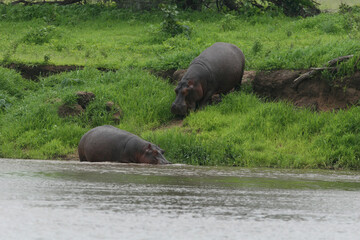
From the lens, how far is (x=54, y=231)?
2.93 metres

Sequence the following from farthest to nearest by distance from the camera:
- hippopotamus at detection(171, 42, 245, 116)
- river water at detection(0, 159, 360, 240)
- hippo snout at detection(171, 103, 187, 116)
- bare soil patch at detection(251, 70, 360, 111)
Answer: hippopotamus at detection(171, 42, 245, 116)
hippo snout at detection(171, 103, 187, 116)
bare soil patch at detection(251, 70, 360, 111)
river water at detection(0, 159, 360, 240)

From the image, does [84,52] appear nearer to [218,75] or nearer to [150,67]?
[150,67]

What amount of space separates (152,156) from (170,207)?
4588mm

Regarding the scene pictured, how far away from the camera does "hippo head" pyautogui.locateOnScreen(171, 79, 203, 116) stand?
10719mm

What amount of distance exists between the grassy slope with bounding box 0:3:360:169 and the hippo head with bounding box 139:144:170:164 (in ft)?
1.91

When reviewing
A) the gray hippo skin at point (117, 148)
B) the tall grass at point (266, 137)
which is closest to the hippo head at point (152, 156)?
the gray hippo skin at point (117, 148)

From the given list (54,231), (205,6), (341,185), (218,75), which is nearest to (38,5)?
(205,6)

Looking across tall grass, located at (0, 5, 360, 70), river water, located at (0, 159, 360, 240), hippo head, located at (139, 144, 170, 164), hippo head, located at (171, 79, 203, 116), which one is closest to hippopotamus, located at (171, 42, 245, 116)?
hippo head, located at (171, 79, 203, 116)

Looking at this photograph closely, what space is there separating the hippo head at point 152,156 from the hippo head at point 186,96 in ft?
7.73

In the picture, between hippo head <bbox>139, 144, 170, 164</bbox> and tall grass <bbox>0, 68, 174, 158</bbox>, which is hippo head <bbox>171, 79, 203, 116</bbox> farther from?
hippo head <bbox>139, 144, 170, 164</bbox>

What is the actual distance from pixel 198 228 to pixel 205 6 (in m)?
17.9

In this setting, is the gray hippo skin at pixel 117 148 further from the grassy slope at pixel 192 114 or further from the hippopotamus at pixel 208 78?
the hippopotamus at pixel 208 78

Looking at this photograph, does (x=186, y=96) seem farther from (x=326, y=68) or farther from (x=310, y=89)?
(x=326, y=68)

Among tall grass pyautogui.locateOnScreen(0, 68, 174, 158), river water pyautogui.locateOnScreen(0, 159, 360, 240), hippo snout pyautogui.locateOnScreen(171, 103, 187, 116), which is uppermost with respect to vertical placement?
river water pyautogui.locateOnScreen(0, 159, 360, 240)
